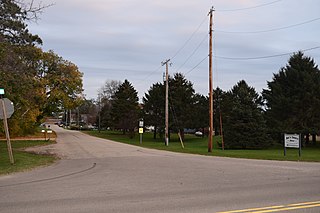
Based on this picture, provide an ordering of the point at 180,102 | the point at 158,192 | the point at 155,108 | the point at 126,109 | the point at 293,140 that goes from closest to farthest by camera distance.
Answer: the point at 158,192 → the point at 293,140 → the point at 180,102 → the point at 155,108 → the point at 126,109

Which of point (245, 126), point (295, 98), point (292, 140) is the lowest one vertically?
point (292, 140)

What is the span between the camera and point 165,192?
9.75m

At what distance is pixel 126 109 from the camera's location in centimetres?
7606

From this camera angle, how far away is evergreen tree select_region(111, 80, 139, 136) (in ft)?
240

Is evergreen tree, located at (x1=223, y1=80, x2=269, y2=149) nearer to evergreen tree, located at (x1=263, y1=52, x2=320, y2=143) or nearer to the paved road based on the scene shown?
evergreen tree, located at (x1=263, y1=52, x2=320, y2=143)

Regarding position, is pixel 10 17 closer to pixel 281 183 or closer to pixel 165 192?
pixel 165 192

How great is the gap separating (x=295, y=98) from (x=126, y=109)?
38.0 m

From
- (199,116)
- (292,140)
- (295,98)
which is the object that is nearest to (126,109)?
(199,116)

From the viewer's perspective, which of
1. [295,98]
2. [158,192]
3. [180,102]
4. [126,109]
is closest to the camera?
[158,192]

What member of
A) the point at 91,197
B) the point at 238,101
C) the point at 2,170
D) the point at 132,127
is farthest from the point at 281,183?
the point at 132,127

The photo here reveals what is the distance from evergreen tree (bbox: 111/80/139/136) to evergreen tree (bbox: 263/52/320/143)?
1179 inches

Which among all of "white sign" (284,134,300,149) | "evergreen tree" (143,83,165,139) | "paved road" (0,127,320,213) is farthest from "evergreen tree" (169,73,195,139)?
"paved road" (0,127,320,213)

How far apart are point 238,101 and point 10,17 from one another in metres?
32.9

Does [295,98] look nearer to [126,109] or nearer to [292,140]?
[292,140]
